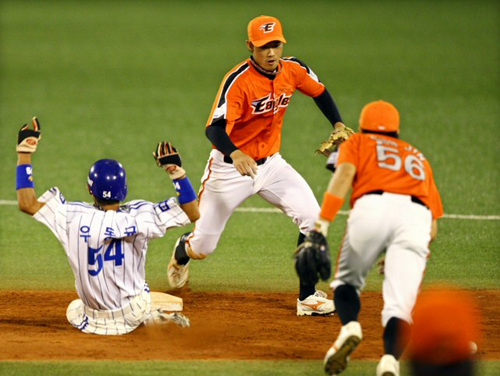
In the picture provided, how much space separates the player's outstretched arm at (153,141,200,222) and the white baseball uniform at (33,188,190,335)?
71 millimetres

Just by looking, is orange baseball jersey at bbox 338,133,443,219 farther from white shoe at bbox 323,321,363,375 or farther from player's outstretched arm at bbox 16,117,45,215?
player's outstretched arm at bbox 16,117,45,215

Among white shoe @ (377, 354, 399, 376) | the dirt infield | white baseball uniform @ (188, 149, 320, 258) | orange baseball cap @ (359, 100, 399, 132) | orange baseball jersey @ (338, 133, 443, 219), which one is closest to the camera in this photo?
white shoe @ (377, 354, 399, 376)

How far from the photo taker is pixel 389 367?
551 centimetres

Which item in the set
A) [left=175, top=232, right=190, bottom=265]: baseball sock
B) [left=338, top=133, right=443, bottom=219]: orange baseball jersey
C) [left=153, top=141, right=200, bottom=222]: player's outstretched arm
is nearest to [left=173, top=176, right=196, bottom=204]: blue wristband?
[left=153, top=141, right=200, bottom=222]: player's outstretched arm

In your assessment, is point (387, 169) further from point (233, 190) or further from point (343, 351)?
point (233, 190)

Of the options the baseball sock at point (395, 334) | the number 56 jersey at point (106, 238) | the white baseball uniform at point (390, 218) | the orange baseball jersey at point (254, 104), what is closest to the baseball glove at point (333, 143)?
the orange baseball jersey at point (254, 104)

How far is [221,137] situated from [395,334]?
2.59 metres

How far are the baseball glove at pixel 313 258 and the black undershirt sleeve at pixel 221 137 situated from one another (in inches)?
68.9

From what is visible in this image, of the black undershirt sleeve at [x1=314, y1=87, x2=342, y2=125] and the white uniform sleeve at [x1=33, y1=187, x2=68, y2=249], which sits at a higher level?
the black undershirt sleeve at [x1=314, y1=87, x2=342, y2=125]

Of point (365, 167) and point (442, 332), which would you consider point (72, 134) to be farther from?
point (442, 332)

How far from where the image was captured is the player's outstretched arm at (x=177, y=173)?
6570 mm

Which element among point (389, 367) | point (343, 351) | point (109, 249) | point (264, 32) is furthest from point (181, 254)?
point (389, 367)

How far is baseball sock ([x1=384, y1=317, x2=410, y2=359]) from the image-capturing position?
566 centimetres

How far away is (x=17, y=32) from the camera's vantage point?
27.2 meters
